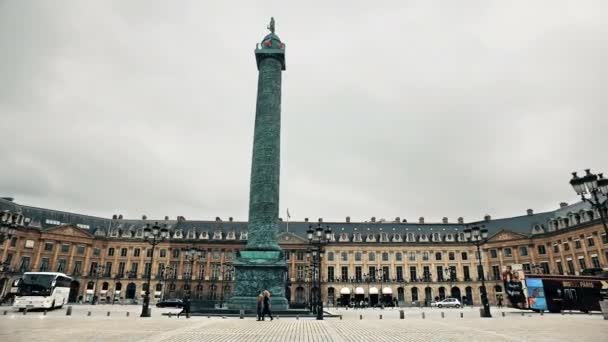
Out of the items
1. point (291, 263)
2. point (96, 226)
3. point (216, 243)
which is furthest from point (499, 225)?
point (96, 226)

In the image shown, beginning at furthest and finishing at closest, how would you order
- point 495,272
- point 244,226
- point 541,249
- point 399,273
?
point 244,226
point 399,273
point 495,272
point 541,249

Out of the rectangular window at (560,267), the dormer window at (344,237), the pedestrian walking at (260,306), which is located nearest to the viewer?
the pedestrian walking at (260,306)

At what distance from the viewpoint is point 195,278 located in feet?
232

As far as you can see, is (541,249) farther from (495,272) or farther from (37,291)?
(37,291)

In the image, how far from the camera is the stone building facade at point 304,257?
65.7 metres

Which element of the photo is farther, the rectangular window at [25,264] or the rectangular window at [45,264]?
the rectangular window at [45,264]

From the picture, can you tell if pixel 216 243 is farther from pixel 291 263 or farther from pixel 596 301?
pixel 596 301

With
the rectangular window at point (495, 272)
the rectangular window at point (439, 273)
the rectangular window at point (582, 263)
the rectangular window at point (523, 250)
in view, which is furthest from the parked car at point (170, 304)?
the rectangular window at point (523, 250)

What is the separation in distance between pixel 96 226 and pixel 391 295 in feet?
203

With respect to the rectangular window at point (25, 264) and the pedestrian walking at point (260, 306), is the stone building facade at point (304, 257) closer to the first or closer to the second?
the rectangular window at point (25, 264)

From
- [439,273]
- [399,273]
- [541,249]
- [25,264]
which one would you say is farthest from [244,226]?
[541,249]

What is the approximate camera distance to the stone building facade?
216ft

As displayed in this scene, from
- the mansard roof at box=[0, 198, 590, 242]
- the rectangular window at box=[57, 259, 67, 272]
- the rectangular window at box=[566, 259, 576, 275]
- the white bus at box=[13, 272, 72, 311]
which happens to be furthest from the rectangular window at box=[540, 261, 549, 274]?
the rectangular window at box=[57, 259, 67, 272]

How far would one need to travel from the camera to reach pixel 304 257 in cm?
7212
